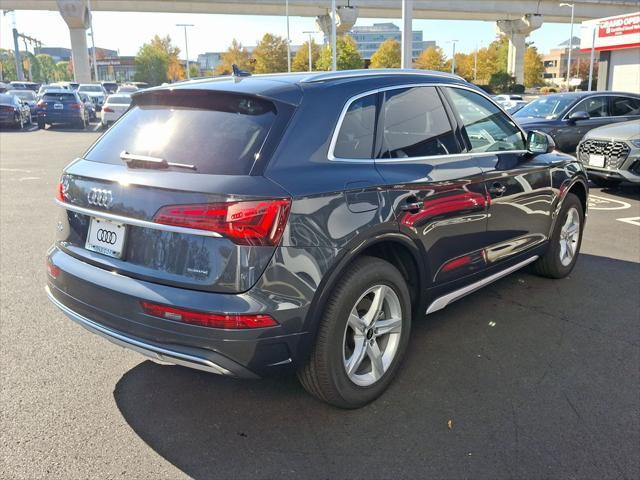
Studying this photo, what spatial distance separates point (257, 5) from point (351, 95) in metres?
54.5

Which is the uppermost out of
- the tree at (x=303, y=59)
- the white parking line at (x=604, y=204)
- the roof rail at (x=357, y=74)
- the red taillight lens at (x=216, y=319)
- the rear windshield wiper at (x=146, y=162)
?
the tree at (x=303, y=59)

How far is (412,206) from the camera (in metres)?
3.38

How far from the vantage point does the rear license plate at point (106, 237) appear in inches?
117

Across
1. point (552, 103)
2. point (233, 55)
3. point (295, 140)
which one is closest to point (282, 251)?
point (295, 140)

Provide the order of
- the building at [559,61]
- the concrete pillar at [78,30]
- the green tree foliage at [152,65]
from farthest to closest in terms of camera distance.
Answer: the building at [559,61]
the green tree foliage at [152,65]
the concrete pillar at [78,30]

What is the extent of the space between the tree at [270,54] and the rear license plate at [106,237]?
74.2 metres

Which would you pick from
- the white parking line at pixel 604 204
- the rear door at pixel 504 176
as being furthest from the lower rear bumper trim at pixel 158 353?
the white parking line at pixel 604 204

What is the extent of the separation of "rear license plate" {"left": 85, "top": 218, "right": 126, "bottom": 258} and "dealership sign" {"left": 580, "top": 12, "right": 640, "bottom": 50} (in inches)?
1361

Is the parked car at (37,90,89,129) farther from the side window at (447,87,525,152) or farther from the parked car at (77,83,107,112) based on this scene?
the side window at (447,87,525,152)

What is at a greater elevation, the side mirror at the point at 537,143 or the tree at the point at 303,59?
the tree at the point at 303,59

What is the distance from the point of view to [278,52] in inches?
2972

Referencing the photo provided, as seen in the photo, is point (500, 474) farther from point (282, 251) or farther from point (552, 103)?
point (552, 103)

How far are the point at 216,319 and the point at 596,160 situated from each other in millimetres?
8824

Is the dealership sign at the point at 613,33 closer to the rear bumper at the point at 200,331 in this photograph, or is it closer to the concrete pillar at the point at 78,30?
the rear bumper at the point at 200,331
